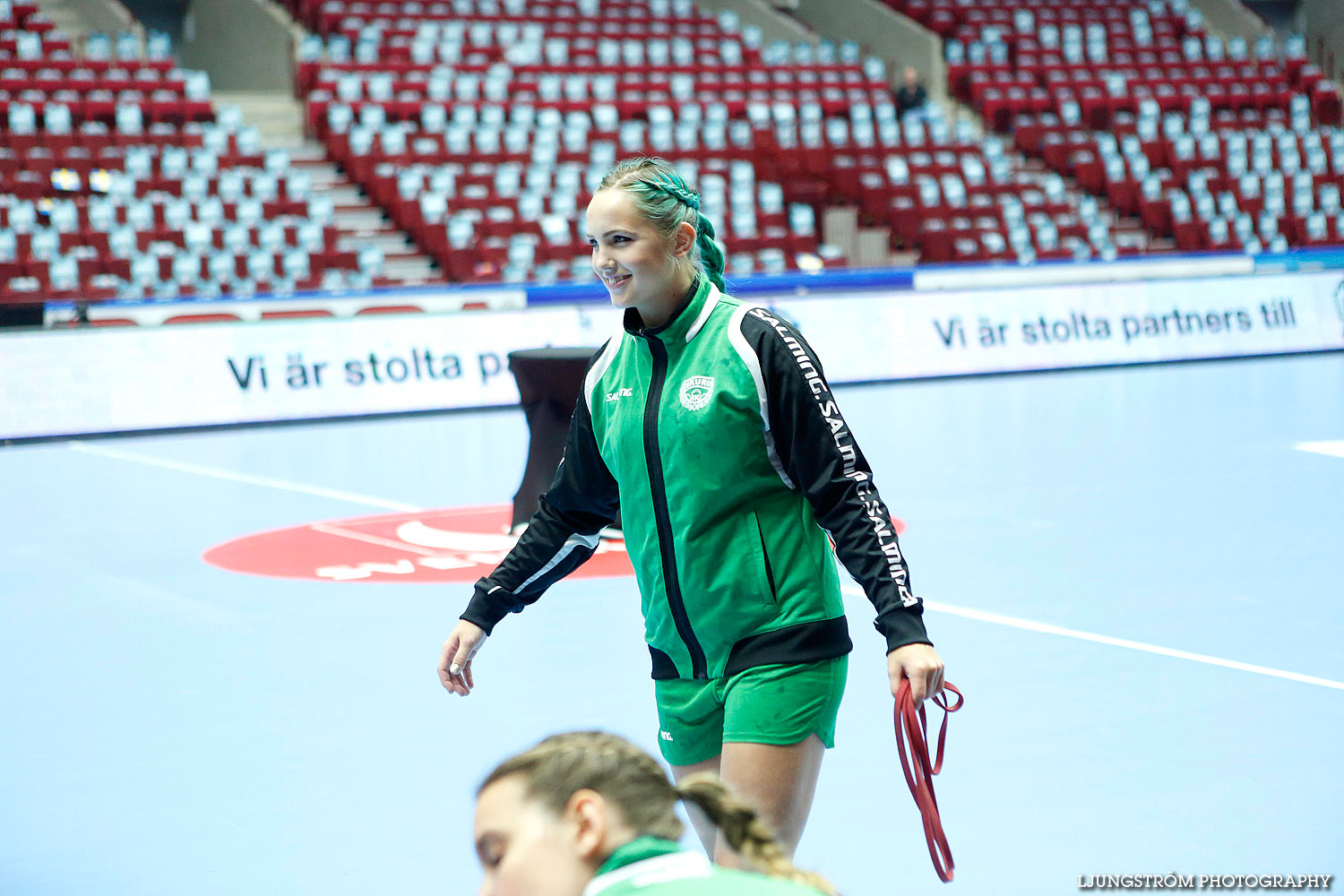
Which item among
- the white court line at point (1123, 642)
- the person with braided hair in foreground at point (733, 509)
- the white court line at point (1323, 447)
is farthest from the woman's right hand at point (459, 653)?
the white court line at point (1323, 447)

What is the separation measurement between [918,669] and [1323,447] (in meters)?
10.1

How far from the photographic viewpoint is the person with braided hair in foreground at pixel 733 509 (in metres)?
2.75

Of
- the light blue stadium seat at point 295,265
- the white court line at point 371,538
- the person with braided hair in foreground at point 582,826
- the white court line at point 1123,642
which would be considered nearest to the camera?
the person with braided hair in foreground at point 582,826

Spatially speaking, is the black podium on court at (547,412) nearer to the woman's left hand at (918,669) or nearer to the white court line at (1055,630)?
the white court line at (1055,630)

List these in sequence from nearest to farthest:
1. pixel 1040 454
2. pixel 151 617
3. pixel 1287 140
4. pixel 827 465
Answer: pixel 827 465, pixel 151 617, pixel 1040 454, pixel 1287 140

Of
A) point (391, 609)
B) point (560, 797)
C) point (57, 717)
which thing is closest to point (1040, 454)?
point (391, 609)

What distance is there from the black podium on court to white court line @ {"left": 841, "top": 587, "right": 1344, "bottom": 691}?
2.34 m

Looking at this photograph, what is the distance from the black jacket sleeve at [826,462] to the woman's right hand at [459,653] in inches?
29.6

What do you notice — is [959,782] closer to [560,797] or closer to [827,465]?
[827,465]

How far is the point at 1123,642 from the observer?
6.03 meters

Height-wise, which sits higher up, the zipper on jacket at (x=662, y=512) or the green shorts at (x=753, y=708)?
the zipper on jacket at (x=662, y=512)

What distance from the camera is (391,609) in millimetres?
7078

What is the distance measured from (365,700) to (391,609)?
64.0 inches

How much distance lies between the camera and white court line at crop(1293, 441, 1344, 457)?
1130 cm
